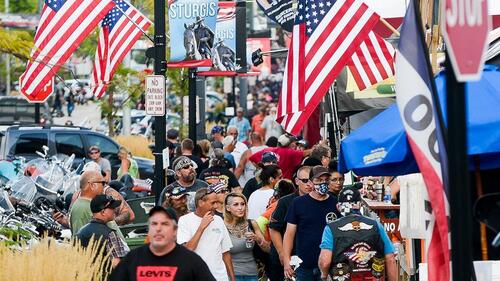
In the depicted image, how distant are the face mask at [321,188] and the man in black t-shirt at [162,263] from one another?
13.0ft

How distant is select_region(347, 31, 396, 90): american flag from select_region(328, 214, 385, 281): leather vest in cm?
613

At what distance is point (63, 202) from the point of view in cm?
2156

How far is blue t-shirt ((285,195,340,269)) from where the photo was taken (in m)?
13.7

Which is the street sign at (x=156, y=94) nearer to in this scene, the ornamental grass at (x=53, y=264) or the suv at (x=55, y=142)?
the suv at (x=55, y=142)

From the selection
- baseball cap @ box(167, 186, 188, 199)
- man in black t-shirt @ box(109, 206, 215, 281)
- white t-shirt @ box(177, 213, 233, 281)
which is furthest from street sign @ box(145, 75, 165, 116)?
man in black t-shirt @ box(109, 206, 215, 281)

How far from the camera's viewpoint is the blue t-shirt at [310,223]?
45.1ft

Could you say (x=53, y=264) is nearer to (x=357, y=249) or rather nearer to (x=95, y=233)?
(x=95, y=233)

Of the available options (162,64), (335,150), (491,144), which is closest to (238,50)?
(335,150)

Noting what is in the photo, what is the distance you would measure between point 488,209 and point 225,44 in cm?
1723

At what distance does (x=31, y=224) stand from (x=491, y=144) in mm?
8221

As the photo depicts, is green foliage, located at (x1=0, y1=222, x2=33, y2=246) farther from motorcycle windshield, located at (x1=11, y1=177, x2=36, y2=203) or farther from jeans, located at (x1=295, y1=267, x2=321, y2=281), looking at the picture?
motorcycle windshield, located at (x1=11, y1=177, x2=36, y2=203)

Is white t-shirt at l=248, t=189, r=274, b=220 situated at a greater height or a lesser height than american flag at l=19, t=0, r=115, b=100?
lesser

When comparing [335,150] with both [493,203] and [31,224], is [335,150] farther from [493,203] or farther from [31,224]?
[493,203]

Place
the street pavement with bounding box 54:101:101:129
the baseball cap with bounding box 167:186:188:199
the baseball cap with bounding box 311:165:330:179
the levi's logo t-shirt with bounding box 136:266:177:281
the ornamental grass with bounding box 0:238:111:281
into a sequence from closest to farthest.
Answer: the levi's logo t-shirt with bounding box 136:266:177:281
the ornamental grass with bounding box 0:238:111:281
the baseball cap with bounding box 311:165:330:179
the baseball cap with bounding box 167:186:188:199
the street pavement with bounding box 54:101:101:129
